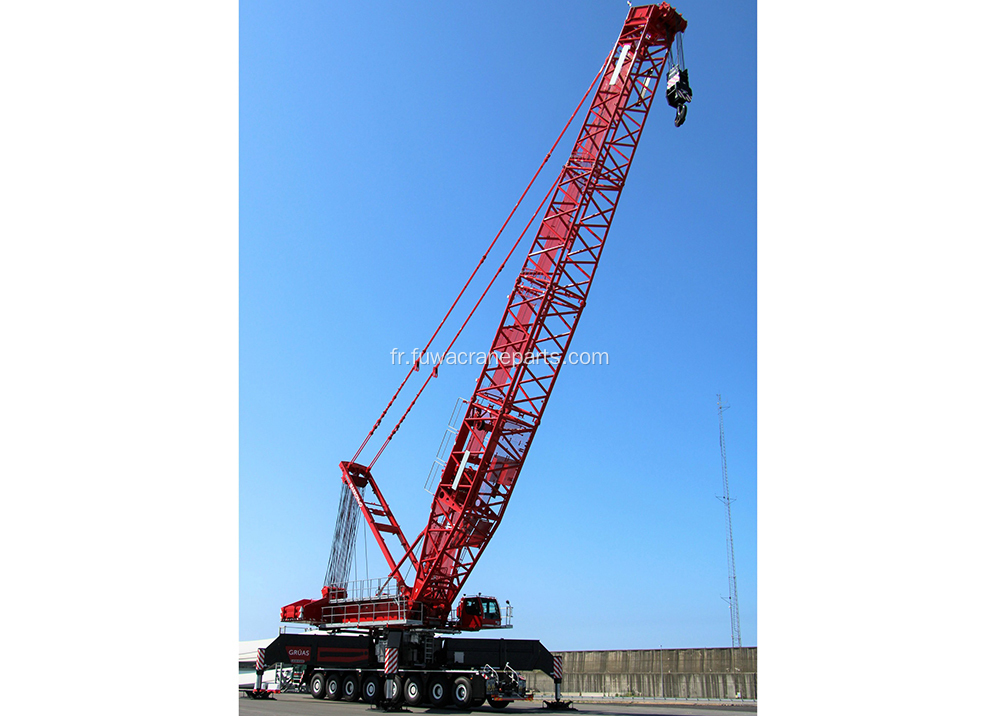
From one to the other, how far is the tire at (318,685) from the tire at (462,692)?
20.0 ft

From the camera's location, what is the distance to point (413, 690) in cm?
2097

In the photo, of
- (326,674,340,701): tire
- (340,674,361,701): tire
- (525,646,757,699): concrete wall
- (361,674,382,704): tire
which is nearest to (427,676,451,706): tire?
(361,674,382,704): tire

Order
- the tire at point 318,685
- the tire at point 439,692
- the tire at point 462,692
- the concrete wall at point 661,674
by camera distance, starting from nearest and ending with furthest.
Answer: the tire at point 462,692 < the tire at point 439,692 < the tire at point 318,685 < the concrete wall at point 661,674

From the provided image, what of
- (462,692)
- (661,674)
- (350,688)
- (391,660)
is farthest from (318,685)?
(661,674)

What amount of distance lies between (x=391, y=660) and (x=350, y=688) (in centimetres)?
267

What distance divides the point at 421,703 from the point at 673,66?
75.8 feet

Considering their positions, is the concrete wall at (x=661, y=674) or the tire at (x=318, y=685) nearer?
the tire at (x=318, y=685)

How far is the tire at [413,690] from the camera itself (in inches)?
820

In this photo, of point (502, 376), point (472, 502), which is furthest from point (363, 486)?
point (502, 376)

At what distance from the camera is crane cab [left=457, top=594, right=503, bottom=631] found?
913 inches

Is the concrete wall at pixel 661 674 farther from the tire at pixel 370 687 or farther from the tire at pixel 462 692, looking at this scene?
the tire at pixel 370 687

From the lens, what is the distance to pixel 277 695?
2662cm

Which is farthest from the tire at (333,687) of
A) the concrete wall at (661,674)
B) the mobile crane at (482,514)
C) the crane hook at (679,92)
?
the crane hook at (679,92)

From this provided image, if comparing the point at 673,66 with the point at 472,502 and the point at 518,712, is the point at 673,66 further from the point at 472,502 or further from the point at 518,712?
the point at 518,712
